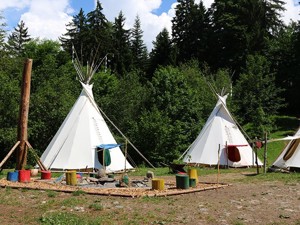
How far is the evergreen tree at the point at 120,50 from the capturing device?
1886 inches

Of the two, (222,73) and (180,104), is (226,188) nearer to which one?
(180,104)

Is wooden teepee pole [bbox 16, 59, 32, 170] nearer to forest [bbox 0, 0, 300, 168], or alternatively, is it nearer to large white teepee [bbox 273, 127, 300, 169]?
forest [bbox 0, 0, 300, 168]

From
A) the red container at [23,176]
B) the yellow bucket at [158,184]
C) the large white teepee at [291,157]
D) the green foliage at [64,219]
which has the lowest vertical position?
the green foliage at [64,219]

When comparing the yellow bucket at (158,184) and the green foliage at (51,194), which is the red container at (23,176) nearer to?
the green foliage at (51,194)

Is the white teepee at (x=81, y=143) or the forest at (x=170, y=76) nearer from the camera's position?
the white teepee at (x=81, y=143)

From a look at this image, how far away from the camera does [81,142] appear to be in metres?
18.6

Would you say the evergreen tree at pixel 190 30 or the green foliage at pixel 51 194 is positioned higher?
the evergreen tree at pixel 190 30

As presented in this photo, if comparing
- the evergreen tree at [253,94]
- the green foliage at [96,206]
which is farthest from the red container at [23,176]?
the evergreen tree at [253,94]

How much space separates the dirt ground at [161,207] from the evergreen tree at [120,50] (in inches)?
1411

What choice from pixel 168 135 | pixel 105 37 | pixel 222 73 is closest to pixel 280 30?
pixel 222 73

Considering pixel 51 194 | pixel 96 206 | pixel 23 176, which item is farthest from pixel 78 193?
pixel 23 176

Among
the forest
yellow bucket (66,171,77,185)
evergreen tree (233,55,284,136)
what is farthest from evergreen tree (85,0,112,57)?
yellow bucket (66,171,77,185)

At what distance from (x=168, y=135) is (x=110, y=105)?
6.17 meters

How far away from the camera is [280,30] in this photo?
154 ft
